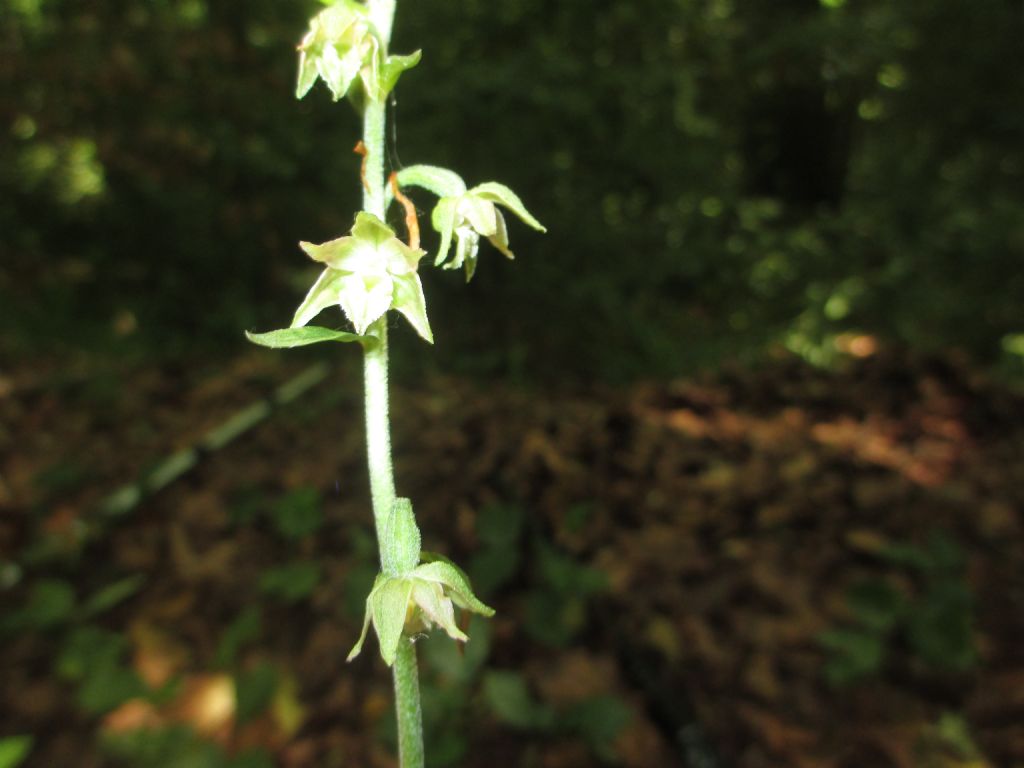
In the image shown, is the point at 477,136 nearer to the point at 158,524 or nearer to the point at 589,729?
the point at 158,524

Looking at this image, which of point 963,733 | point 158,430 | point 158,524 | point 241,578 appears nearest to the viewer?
point 963,733

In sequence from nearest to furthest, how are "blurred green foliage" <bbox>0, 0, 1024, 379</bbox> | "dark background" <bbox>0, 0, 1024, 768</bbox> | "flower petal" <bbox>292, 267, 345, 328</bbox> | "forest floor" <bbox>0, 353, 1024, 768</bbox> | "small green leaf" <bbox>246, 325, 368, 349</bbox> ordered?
"small green leaf" <bbox>246, 325, 368, 349</bbox> → "flower petal" <bbox>292, 267, 345, 328</bbox> → "forest floor" <bbox>0, 353, 1024, 768</bbox> → "dark background" <bbox>0, 0, 1024, 768</bbox> → "blurred green foliage" <bbox>0, 0, 1024, 379</bbox>

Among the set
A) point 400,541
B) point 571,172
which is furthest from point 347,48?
point 571,172

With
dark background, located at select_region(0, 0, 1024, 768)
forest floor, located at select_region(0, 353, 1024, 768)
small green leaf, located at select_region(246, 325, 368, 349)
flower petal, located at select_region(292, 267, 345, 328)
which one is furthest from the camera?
dark background, located at select_region(0, 0, 1024, 768)

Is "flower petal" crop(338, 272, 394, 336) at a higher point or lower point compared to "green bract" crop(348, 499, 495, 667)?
higher

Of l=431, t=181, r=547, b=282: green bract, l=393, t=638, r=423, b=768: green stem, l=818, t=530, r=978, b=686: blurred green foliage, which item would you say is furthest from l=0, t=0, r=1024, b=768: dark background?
l=431, t=181, r=547, b=282: green bract

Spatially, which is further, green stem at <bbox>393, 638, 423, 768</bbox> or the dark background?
the dark background

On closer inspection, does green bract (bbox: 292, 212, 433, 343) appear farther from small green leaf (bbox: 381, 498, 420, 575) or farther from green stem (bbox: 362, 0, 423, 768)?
small green leaf (bbox: 381, 498, 420, 575)

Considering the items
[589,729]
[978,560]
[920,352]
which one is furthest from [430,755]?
[920,352]

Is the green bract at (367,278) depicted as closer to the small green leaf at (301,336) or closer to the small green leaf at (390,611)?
the small green leaf at (301,336)
